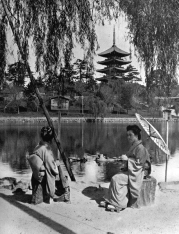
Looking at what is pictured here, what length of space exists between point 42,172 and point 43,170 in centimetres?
3

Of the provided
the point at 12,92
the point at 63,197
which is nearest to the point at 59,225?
the point at 63,197

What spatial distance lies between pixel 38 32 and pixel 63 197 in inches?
120

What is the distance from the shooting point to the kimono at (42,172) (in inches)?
149

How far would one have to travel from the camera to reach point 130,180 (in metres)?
3.80

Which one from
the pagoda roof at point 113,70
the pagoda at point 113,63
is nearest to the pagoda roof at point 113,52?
the pagoda at point 113,63

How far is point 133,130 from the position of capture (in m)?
3.84

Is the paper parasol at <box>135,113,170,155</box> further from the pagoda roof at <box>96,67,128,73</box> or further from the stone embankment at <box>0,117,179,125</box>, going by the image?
the pagoda roof at <box>96,67,128,73</box>

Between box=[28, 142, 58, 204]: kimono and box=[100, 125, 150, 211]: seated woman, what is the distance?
0.77 m

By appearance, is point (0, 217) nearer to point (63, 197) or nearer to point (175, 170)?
point (63, 197)

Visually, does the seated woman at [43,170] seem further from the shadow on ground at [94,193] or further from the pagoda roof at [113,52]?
the pagoda roof at [113,52]

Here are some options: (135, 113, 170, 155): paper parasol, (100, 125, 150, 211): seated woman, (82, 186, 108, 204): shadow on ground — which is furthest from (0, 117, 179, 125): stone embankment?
(100, 125, 150, 211): seated woman

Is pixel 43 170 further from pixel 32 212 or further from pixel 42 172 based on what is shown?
pixel 32 212

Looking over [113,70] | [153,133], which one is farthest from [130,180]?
[113,70]

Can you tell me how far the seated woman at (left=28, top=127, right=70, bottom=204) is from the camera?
3794 millimetres
